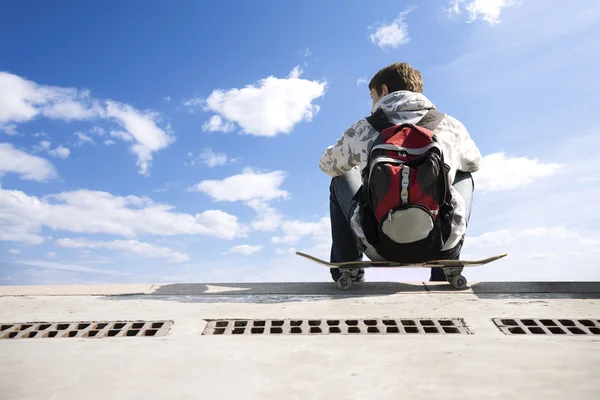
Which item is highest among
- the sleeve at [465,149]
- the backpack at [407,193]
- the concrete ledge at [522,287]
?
the sleeve at [465,149]

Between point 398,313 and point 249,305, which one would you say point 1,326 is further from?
point 398,313

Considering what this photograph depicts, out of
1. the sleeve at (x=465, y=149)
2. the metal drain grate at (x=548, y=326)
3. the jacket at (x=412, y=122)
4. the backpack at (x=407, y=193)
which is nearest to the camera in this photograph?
the metal drain grate at (x=548, y=326)

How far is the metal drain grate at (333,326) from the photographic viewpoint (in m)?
2.64

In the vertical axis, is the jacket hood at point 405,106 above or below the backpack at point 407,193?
above

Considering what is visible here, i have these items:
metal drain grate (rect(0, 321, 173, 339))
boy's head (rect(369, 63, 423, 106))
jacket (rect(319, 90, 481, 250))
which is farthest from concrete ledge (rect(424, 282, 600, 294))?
metal drain grate (rect(0, 321, 173, 339))

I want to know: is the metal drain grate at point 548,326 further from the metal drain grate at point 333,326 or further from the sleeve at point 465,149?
the sleeve at point 465,149

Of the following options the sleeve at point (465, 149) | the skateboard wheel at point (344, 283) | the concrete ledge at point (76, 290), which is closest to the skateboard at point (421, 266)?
the skateboard wheel at point (344, 283)

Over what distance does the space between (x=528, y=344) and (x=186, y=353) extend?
1.37 meters

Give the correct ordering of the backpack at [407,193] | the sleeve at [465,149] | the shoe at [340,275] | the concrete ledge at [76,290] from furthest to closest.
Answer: the shoe at [340,275] → the concrete ledge at [76,290] → the sleeve at [465,149] → the backpack at [407,193]

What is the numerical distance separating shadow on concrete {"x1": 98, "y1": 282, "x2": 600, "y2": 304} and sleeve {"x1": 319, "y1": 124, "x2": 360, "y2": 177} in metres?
0.84

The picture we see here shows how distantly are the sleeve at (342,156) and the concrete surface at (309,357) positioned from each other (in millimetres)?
911

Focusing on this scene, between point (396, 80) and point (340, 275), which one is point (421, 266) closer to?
point (340, 275)

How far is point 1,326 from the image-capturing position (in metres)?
2.92

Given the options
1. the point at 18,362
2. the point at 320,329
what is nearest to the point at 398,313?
the point at 320,329
